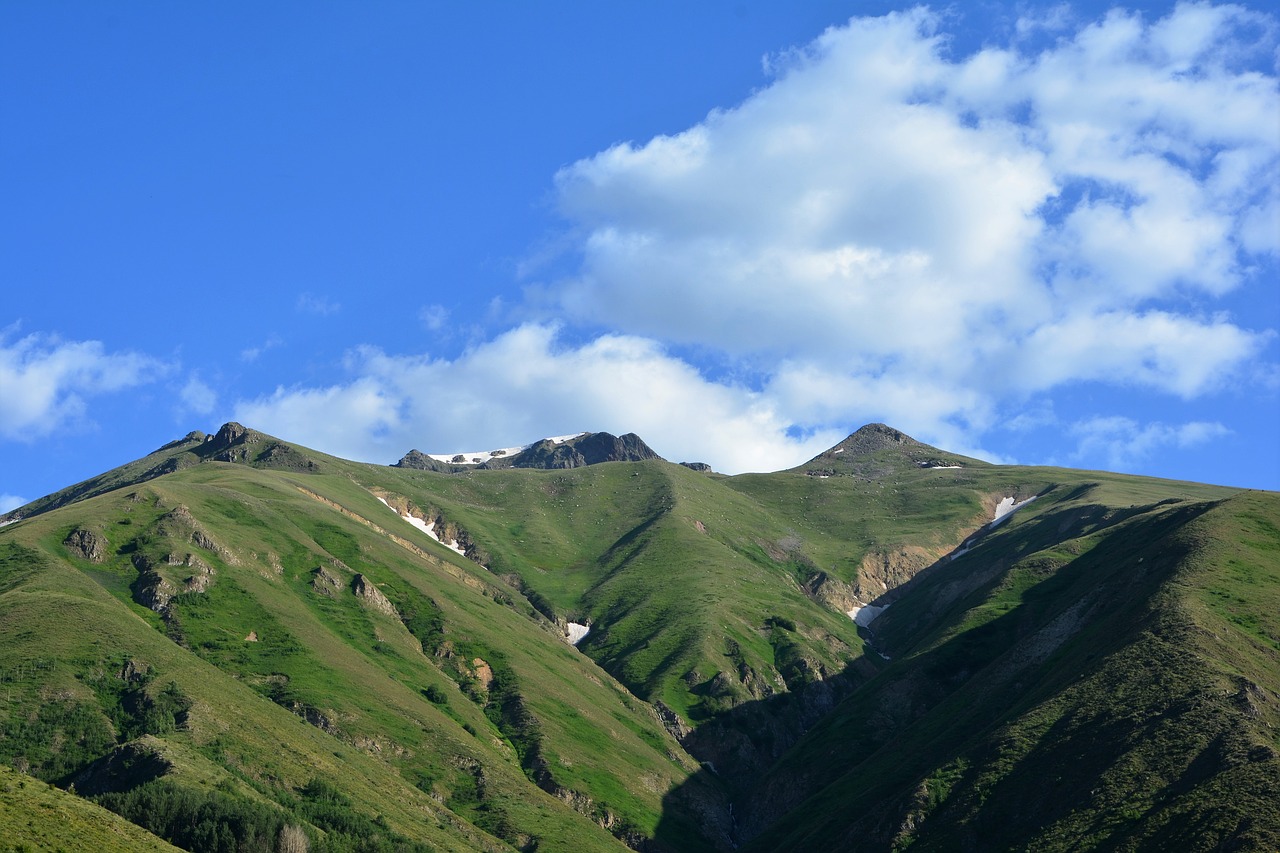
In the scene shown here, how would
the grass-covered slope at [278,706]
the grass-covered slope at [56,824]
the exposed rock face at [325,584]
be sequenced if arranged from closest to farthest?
the grass-covered slope at [56,824] → the grass-covered slope at [278,706] → the exposed rock face at [325,584]

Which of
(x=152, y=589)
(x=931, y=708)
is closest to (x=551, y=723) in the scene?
(x=931, y=708)

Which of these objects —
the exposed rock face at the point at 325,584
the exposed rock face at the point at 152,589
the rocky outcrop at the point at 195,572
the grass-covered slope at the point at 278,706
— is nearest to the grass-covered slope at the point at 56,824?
the grass-covered slope at the point at 278,706

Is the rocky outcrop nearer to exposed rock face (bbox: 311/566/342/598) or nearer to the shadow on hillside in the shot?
exposed rock face (bbox: 311/566/342/598)

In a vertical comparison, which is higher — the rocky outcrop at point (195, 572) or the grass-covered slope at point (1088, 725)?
the rocky outcrop at point (195, 572)

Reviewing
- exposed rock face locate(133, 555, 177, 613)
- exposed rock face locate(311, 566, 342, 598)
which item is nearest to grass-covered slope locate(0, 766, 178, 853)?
exposed rock face locate(133, 555, 177, 613)

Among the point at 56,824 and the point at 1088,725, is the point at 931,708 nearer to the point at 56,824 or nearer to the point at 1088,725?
the point at 1088,725

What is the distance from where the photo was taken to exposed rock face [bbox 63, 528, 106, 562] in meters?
179

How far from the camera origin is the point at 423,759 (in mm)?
154000

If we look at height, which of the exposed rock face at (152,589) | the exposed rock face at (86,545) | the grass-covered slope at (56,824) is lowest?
the grass-covered slope at (56,824)

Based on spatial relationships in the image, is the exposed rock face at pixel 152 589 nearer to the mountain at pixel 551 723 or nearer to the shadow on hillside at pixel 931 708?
the mountain at pixel 551 723

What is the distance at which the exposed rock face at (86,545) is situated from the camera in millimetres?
179300

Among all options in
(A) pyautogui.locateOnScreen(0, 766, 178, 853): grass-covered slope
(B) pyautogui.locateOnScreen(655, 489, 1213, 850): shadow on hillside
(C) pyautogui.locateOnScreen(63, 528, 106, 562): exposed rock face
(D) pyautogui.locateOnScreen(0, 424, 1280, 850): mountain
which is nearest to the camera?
(A) pyautogui.locateOnScreen(0, 766, 178, 853): grass-covered slope

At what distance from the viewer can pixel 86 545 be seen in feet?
592

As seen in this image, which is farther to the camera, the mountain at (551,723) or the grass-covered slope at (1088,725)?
the mountain at (551,723)
